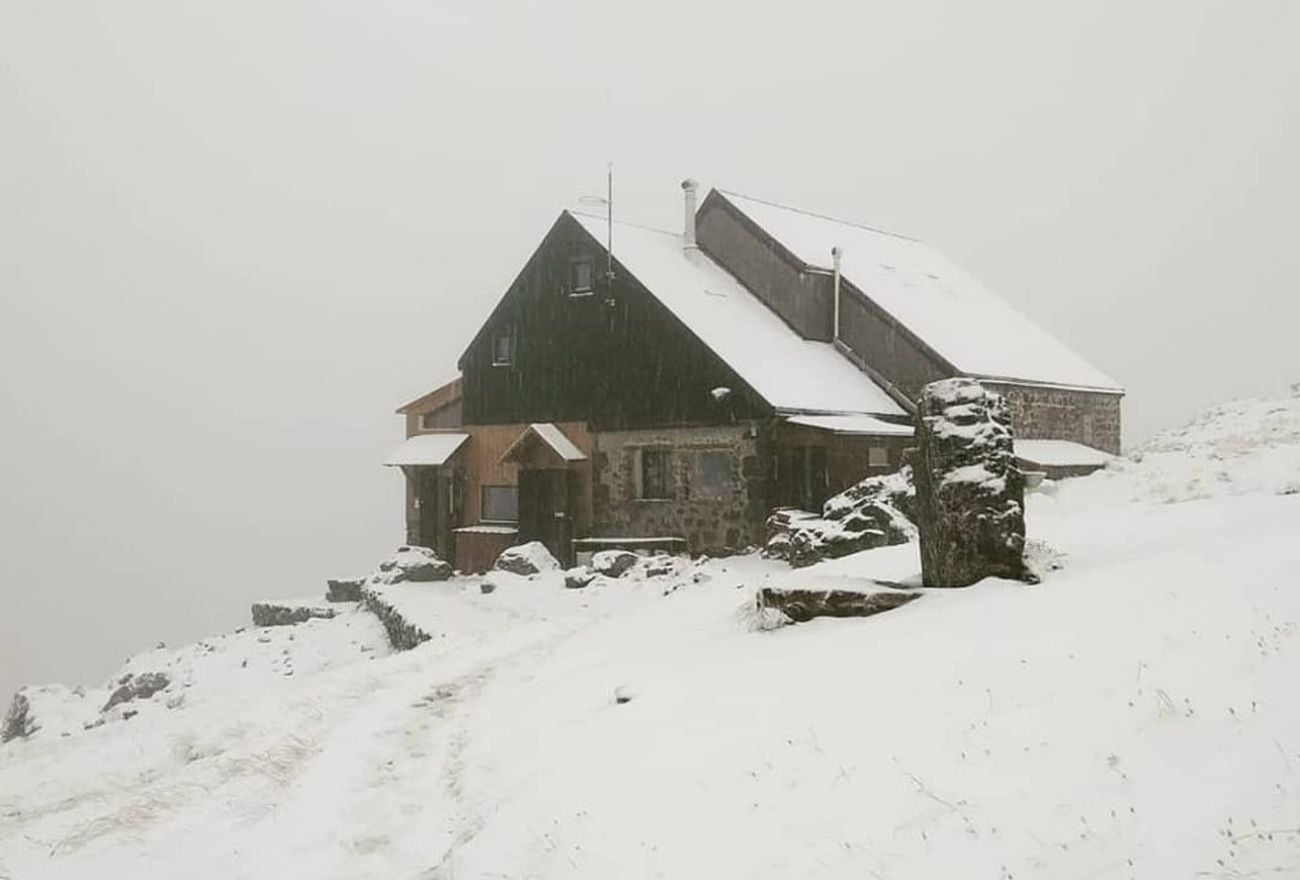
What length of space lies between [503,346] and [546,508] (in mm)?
5136

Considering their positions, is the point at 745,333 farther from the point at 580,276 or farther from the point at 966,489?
the point at 966,489

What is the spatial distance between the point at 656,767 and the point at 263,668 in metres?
15.7

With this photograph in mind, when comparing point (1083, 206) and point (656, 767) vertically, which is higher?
point (1083, 206)

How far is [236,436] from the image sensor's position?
517 ft

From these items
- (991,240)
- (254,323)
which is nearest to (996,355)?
(991,240)

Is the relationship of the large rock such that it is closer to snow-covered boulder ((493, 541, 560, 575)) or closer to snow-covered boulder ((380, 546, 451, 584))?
snow-covered boulder ((493, 541, 560, 575))

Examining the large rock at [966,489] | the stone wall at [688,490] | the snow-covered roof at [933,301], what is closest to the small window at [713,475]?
the stone wall at [688,490]

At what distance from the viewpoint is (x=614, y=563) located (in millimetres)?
22859

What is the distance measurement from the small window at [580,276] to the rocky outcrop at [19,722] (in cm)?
1571

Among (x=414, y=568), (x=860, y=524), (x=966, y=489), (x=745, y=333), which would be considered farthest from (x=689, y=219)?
(x=966, y=489)

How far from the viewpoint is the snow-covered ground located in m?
5.43

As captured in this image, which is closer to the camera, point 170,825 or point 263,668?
point 170,825

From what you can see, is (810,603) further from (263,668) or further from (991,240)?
(991,240)

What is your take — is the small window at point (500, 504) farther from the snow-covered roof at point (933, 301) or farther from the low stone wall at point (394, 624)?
the snow-covered roof at point (933, 301)
